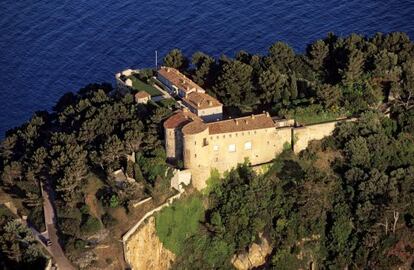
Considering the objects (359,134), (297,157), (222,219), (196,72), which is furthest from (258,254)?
(196,72)

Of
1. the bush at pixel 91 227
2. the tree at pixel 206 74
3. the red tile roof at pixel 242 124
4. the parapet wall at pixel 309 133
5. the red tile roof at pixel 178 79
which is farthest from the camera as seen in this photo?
the tree at pixel 206 74

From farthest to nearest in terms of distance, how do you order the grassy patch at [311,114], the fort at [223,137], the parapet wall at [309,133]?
the grassy patch at [311,114]
the parapet wall at [309,133]
the fort at [223,137]

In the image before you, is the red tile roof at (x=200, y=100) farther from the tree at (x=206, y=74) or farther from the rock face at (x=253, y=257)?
the rock face at (x=253, y=257)

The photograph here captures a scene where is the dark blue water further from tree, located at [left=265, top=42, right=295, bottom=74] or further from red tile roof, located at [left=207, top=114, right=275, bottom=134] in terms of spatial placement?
red tile roof, located at [left=207, top=114, right=275, bottom=134]

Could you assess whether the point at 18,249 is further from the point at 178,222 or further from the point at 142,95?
the point at 142,95

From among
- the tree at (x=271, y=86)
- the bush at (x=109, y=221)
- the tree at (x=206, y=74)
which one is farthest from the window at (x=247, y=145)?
the bush at (x=109, y=221)

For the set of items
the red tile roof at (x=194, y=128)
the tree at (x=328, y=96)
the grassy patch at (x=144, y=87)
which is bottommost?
the red tile roof at (x=194, y=128)
